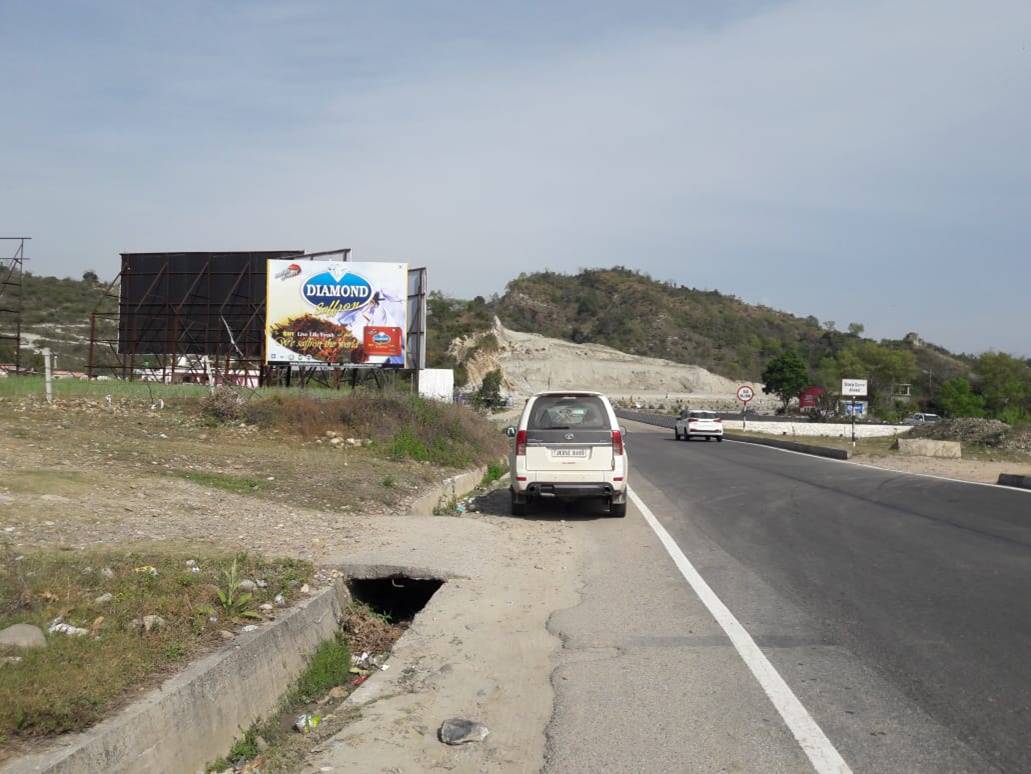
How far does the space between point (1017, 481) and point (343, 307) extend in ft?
86.7

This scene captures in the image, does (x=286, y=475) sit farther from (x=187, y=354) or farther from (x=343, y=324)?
(x=187, y=354)

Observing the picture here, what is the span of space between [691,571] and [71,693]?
651 centimetres

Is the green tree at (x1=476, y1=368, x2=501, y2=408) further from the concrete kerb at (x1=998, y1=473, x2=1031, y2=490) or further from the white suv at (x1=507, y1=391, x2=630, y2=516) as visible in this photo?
the white suv at (x1=507, y1=391, x2=630, y2=516)

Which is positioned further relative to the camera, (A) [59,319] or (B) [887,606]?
(A) [59,319]

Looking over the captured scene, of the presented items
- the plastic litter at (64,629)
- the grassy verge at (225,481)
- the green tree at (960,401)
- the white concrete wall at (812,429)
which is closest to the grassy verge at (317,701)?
the plastic litter at (64,629)

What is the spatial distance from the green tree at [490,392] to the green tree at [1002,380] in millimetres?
48617

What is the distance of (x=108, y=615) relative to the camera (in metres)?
5.88

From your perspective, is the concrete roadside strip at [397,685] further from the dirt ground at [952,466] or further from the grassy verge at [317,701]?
the dirt ground at [952,466]

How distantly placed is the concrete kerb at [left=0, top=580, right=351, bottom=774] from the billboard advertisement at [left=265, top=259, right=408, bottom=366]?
32.0 m

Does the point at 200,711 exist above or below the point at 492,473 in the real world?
above

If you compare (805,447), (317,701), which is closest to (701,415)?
(805,447)

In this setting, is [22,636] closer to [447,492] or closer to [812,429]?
[447,492]

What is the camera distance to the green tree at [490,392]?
2423 inches

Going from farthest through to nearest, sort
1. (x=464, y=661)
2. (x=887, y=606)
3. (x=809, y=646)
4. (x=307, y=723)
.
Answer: (x=887, y=606), (x=809, y=646), (x=464, y=661), (x=307, y=723)
